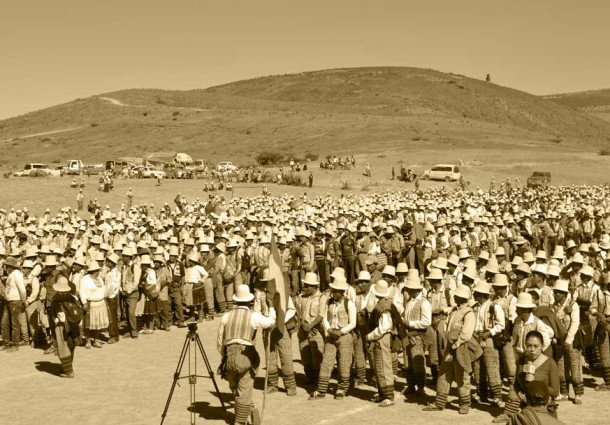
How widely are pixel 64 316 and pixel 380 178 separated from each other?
139 feet

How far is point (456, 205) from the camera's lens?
88.9 ft

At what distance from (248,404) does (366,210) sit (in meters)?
17.0

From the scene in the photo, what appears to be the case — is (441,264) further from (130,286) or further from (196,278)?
(130,286)

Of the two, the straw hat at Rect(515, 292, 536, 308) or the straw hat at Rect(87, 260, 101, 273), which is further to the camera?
the straw hat at Rect(87, 260, 101, 273)

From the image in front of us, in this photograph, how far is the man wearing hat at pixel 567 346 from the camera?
408 inches

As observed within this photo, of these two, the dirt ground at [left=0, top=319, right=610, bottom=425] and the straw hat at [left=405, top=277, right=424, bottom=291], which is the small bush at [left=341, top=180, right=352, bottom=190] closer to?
the dirt ground at [left=0, top=319, right=610, bottom=425]

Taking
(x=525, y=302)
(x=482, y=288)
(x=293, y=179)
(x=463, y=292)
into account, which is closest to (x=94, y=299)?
(x=463, y=292)

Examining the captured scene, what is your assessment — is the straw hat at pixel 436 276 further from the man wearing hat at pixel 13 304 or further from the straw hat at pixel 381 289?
the man wearing hat at pixel 13 304

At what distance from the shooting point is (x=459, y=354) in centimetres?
990

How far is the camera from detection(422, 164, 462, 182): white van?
171 feet

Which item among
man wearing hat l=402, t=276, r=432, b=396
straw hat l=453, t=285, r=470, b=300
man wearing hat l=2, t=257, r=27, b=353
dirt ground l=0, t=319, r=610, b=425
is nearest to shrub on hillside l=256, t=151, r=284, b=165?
man wearing hat l=2, t=257, r=27, b=353

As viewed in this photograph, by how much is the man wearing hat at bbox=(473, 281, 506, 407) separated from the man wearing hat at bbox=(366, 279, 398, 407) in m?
1.18

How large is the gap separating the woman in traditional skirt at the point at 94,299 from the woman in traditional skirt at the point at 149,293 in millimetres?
1159

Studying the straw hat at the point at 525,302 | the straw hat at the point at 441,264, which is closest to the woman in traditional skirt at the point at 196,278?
the straw hat at the point at 441,264
